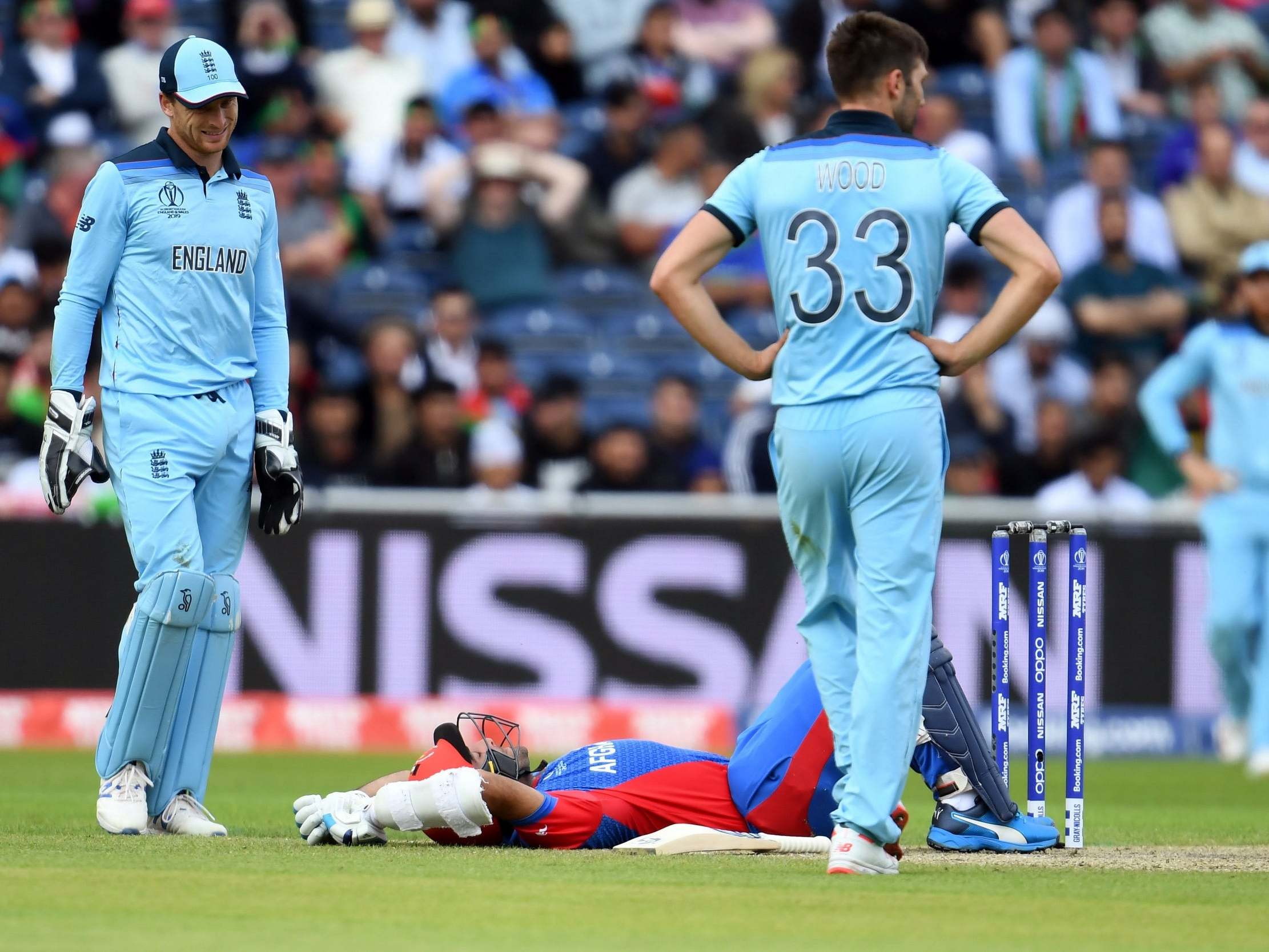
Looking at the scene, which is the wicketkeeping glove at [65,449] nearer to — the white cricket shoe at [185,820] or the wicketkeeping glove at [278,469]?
the wicketkeeping glove at [278,469]

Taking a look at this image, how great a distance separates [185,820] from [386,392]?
666cm

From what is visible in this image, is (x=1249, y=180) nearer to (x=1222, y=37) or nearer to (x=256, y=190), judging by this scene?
(x=1222, y=37)

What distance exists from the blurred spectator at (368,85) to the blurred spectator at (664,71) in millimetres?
1623

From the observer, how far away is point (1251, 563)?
36.0 ft

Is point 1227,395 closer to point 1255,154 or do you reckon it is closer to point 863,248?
point 1255,154

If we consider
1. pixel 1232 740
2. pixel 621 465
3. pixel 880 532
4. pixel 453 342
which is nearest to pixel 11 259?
pixel 453 342

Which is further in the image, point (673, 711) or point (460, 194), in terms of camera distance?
point (460, 194)

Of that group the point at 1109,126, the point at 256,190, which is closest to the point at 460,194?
the point at 1109,126

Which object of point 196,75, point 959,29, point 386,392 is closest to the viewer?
point 196,75

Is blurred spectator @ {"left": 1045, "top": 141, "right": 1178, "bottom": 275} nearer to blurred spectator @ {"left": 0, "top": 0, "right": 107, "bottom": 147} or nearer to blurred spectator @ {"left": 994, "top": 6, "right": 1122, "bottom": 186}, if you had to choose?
blurred spectator @ {"left": 994, "top": 6, "right": 1122, "bottom": 186}

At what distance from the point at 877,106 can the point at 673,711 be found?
6870mm

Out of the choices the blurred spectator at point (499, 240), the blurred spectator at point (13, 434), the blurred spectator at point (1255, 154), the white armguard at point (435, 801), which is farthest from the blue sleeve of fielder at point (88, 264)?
the blurred spectator at point (1255, 154)

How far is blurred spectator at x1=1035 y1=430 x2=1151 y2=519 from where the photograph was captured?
1289cm

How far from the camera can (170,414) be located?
6469 mm
